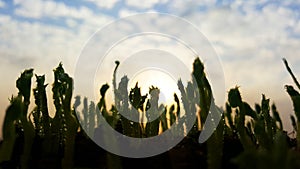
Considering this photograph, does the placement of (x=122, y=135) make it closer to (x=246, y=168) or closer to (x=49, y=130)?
(x=49, y=130)

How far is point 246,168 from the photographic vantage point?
65 cm

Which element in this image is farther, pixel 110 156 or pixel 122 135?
pixel 122 135

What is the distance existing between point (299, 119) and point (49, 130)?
78cm

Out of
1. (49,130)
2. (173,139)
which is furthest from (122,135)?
(49,130)

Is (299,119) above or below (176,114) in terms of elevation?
below

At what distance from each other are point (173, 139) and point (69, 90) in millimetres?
353

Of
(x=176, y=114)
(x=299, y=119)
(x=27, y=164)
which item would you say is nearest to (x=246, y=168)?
(x=299, y=119)

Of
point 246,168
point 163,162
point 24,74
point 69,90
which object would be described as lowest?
point 246,168

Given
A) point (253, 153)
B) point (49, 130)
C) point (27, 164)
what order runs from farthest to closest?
point (49, 130) < point (27, 164) < point (253, 153)

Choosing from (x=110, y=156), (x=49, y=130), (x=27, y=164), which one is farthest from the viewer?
(x=49, y=130)

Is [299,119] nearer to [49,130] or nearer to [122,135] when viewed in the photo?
[122,135]

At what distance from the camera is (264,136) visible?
1154 mm

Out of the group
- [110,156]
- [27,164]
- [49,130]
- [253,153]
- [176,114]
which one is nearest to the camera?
[253,153]

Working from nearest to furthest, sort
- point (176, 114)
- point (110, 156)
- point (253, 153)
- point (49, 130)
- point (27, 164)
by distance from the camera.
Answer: point (253, 153), point (110, 156), point (27, 164), point (49, 130), point (176, 114)
